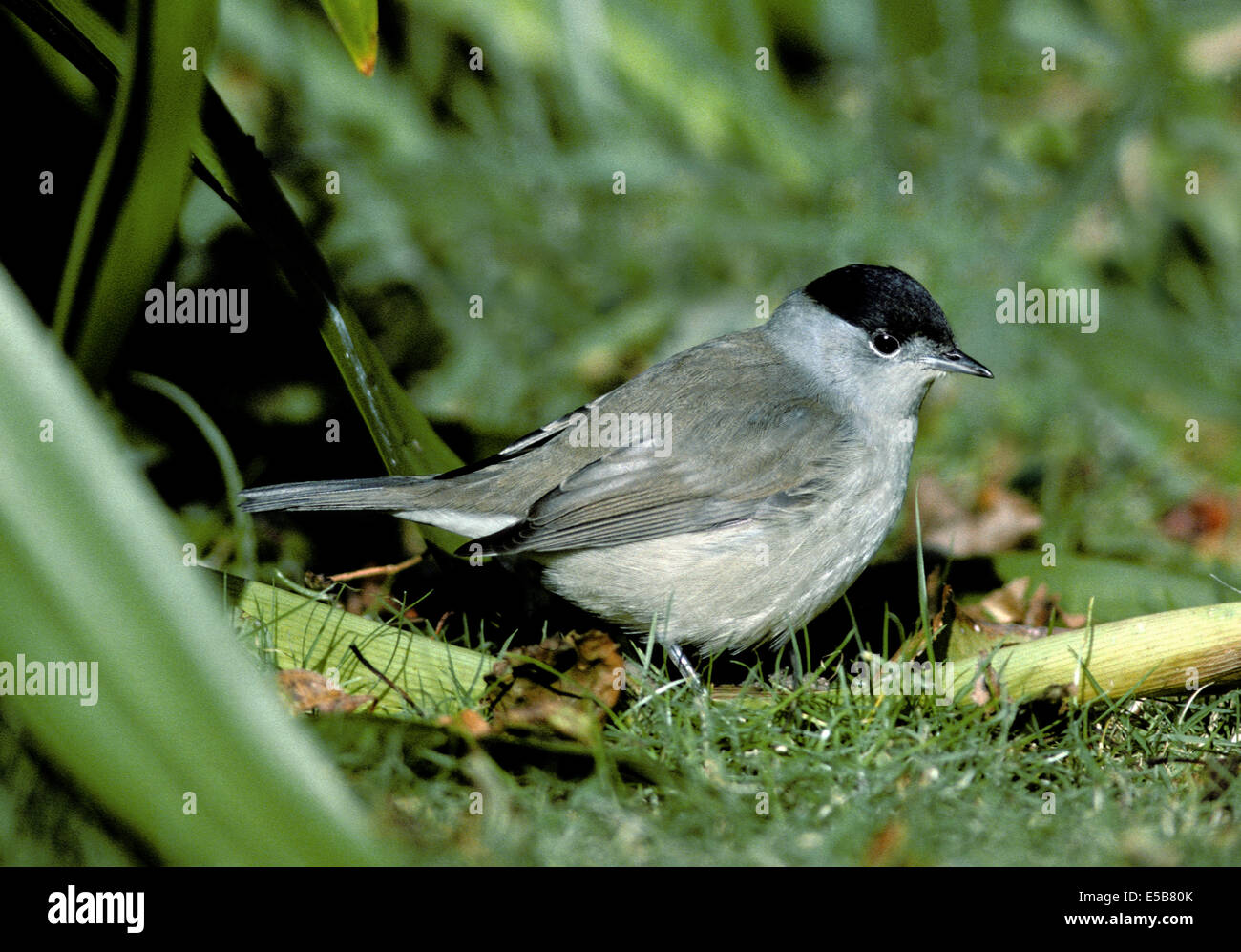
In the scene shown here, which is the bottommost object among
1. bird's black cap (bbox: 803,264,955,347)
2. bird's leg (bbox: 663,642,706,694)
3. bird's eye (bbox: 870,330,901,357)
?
bird's leg (bbox: 663,642,706,694)

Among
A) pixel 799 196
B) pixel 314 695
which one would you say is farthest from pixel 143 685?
pixel 799 196

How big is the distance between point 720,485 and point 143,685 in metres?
2.05

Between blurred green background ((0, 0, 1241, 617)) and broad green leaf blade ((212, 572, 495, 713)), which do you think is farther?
blurred green background ((0, 0, 1241, 617))

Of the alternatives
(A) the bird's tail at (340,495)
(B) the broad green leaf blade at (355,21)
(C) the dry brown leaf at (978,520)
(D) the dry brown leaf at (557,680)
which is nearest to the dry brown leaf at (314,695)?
(D) the dry brown leaf at (557,680)

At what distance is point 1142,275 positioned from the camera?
606 cm

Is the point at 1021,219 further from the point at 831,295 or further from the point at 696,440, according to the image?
the point at 696,440

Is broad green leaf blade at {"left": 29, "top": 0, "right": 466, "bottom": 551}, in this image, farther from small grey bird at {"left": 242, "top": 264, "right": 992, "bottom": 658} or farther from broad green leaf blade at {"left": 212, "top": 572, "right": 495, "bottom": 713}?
broad green leaf blade at {"left": 212, "top": 572, "right": 495, "bottom": 713}

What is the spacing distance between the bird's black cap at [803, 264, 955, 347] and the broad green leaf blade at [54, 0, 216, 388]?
1.96 metres

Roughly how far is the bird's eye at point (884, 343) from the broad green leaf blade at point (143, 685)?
2.45m

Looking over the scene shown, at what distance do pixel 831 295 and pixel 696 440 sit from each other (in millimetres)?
661

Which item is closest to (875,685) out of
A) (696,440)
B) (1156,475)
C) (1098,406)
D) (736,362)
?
(696,440)

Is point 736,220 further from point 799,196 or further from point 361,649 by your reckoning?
point 361,649

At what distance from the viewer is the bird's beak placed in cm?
359

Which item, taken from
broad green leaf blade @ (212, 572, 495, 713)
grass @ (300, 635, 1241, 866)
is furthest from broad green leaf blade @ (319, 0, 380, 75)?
grass @ (300, 635, 1241, 866)
